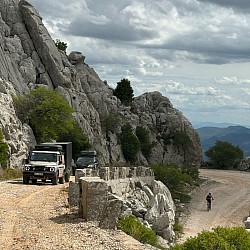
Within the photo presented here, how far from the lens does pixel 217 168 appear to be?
349 ft

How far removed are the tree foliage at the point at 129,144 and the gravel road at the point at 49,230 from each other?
63769 millimetres

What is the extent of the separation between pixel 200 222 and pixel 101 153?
33126 mm

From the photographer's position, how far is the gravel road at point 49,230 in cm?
1560

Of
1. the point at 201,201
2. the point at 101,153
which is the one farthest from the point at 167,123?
the point at 201,201

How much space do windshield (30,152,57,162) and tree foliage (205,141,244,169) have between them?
69.6m

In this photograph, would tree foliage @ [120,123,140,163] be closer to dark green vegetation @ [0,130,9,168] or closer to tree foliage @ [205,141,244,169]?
tree foliage @ [205,141,244,169]

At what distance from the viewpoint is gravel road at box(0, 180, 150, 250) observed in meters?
15.6

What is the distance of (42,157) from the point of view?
3678 cm

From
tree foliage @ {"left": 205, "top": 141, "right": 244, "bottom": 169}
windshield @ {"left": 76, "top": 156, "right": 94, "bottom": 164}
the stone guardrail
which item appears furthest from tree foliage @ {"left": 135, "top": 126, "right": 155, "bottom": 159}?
windshield @ {"left": 76, "top": 156, "right": 94, "bottom": 164}

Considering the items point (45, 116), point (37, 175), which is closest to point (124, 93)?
point (45, 116)

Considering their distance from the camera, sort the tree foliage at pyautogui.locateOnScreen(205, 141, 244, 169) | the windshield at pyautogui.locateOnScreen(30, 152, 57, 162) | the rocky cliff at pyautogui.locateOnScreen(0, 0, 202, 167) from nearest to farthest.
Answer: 1. the windshield at pyautogui.locateOnScreen(30, 152, 57, 162)
2. the rocky cliff at pyautogui.locateOnScreen(0, 0, 202, 167)
3. the tree foliage at pyautogui.locateOnScreen(205, 141, 244, 169)

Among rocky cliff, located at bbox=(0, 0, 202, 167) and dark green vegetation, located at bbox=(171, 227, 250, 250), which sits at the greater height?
rocky cliff, located at bbox=(0, 0, 202, 167)

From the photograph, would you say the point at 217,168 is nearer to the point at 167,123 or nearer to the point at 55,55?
the point at 167,123

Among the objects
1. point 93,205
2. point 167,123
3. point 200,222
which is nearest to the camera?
point 93,205
